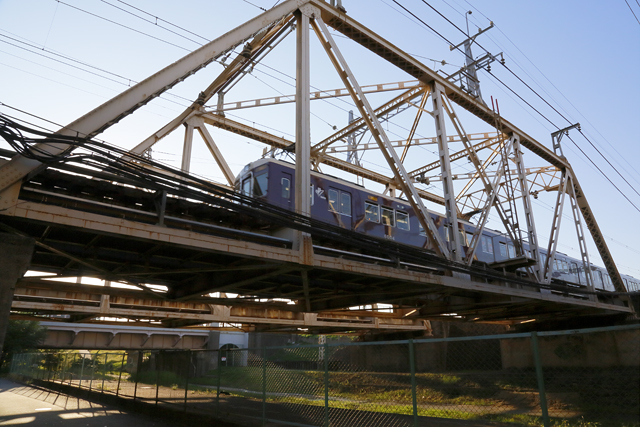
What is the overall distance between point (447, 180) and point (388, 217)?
323 centimetres

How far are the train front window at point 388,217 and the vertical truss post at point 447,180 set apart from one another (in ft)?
8.70

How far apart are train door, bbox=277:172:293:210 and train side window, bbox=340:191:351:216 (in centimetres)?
229

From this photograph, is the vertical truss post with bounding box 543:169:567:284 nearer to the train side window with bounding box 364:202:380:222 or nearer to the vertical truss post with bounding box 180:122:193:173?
the train side window with bounding box 364:202:380:222

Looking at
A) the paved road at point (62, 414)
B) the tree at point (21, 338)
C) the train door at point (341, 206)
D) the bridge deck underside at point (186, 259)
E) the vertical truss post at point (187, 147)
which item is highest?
the vertical truss post at point (187, 147)

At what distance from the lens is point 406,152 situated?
20.3m

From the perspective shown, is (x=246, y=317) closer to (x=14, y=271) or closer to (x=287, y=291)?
(x=287, y=291)

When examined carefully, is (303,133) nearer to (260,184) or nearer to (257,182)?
(260,184)

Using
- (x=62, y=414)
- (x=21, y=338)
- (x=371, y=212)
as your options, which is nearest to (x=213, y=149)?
(x=371, y=212)

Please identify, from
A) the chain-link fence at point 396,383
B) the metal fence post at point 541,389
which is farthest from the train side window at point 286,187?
the metal fence post at point 541,389

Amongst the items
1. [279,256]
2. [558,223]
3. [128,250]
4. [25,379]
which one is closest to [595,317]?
[558,223]

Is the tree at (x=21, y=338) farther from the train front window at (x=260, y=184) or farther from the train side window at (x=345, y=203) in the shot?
the train side window at (x=345, y=203)

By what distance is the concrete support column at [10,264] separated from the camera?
754 cm

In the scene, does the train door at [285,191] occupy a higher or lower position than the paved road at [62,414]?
higher

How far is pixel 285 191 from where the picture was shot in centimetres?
1469
